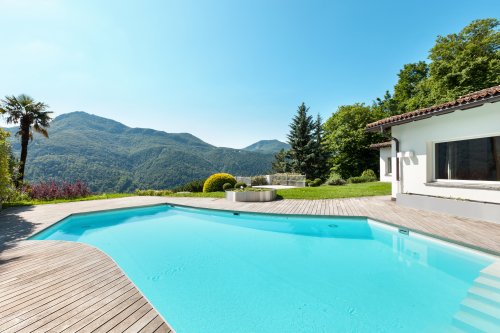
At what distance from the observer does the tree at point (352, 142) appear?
2711 centimetres

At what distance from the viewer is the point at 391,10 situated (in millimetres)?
12922

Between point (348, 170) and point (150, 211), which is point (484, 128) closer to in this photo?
point (150, 211)

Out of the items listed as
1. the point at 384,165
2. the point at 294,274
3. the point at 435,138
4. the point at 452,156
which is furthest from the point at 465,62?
the point at 294,274

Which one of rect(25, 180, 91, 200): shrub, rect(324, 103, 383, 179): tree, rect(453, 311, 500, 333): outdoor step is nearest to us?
rect(453, 311, 500, 333): outdoor step

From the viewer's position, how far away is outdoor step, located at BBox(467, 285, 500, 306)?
348 cm

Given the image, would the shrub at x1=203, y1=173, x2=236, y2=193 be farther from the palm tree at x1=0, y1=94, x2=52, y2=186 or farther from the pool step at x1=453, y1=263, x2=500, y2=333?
the pool step at x1=453, y1=263, x2=500, y2=333

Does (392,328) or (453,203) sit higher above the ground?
(453,203)

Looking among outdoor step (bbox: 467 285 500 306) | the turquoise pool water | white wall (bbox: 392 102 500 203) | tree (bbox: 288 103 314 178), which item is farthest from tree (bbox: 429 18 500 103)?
outdoor step (bbox: 467 285 500 306)

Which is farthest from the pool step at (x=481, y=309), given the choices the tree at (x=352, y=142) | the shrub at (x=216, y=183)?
the tree at (x=352, y=142)

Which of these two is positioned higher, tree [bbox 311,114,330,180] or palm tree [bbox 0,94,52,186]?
palm tree [bbox 0,94,52,186]

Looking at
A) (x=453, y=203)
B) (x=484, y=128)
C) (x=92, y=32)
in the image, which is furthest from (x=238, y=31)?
(x=453, y=203)

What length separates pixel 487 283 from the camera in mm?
3996

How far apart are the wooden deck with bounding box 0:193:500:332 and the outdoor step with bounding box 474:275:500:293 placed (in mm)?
803

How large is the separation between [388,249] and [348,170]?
23618mm
